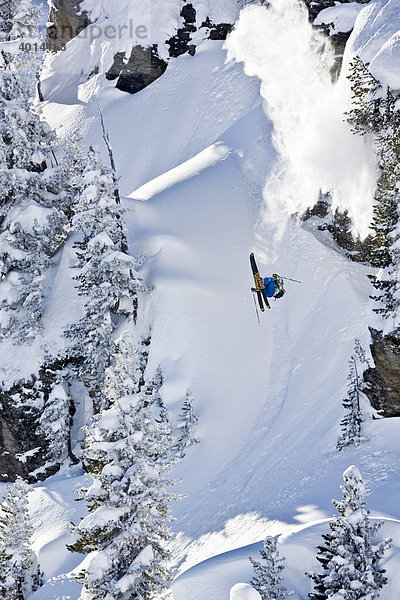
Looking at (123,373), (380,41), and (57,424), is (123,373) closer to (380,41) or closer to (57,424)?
(57,424)

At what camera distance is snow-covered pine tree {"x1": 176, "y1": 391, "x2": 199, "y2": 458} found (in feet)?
82.3

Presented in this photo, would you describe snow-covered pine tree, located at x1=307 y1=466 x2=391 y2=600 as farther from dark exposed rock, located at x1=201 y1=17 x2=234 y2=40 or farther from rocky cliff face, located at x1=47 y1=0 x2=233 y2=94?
dark exposed rock, located at x1=201 y1=17 x2=234 y2=40

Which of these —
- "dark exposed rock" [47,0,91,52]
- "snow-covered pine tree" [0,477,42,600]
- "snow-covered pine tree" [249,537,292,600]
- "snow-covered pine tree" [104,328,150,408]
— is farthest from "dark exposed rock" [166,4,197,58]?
"snow-covered pine tree" [249,537,292,600]

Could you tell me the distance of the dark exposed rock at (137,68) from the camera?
50.8 metres

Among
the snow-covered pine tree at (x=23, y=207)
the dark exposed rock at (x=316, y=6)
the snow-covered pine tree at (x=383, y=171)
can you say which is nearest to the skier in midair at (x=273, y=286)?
the snow-covered pine tree at (x=383, y=171)

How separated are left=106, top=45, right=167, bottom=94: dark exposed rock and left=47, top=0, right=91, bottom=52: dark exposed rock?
28.2ft

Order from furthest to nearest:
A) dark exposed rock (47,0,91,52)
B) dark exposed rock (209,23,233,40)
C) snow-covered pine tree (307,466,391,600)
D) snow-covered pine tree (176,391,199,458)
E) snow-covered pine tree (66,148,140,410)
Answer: dark exposed rock (47,0,91,52) → dark exposed rock (209,23,233,40) → snow-covered pine tree (66,148,140,410) → snow-covered pine tree (176,391,199,458) → snow-covered pine tree (307,466,391,600)

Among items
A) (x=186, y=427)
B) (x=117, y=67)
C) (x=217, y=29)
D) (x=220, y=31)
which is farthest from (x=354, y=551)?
(x=117, y=67)

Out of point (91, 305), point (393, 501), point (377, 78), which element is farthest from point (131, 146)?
point (393, 501)

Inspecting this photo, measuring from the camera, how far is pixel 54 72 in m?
59.4

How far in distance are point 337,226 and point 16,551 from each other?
20.8m

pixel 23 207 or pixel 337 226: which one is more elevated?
pixel 23 207

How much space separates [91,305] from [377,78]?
17.0 metres

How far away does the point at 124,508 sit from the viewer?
14539 millimetres
